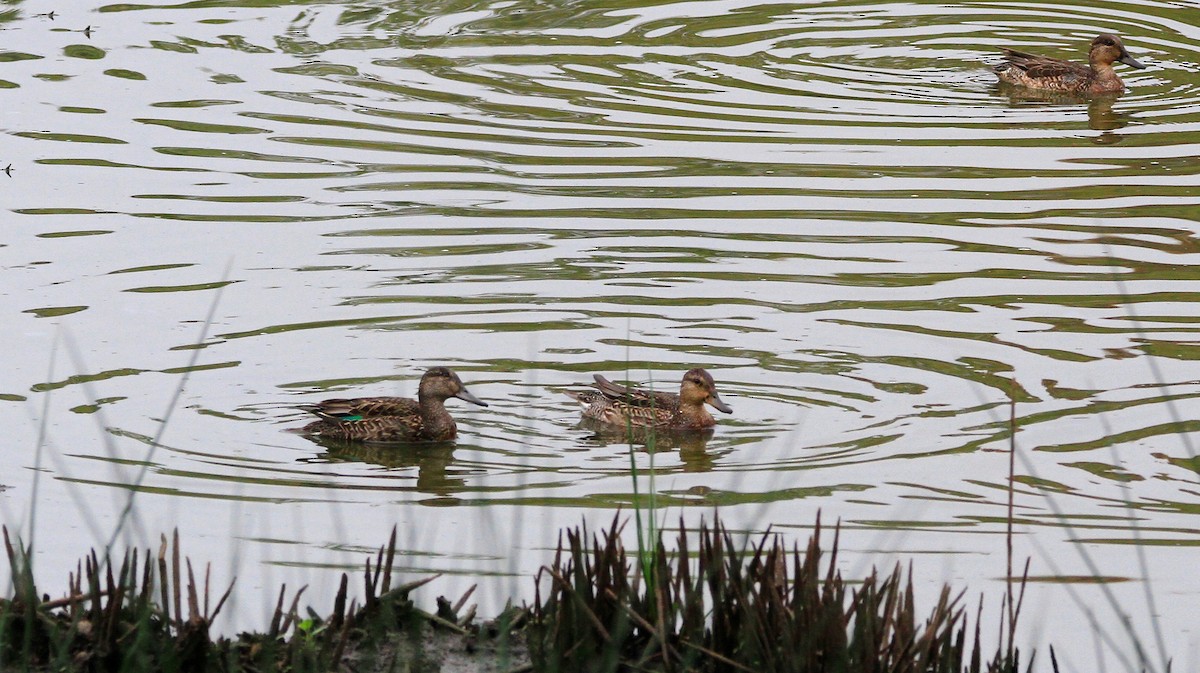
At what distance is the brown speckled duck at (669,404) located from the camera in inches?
350

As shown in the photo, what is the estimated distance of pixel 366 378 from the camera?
9641 millimetres

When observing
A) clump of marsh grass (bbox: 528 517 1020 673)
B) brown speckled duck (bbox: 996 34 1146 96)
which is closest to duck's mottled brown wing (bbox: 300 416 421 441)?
clump of marsh grass (bbox: 528 517 1020 673)

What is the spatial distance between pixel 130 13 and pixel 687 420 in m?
11.3

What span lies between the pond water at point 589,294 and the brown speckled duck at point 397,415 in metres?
0.10

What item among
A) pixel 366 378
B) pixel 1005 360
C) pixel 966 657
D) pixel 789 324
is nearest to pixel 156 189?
pixel 366 378

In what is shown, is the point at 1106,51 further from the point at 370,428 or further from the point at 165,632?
the point at 165,632

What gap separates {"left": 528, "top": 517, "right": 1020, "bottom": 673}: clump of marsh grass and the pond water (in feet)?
0.67

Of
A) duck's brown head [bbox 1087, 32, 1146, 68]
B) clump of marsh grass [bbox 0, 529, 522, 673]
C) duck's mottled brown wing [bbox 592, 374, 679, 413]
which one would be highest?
clump of marsh grass [bbox 0, 529, 522, 673]

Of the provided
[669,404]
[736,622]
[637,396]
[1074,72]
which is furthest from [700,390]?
[1074,72]

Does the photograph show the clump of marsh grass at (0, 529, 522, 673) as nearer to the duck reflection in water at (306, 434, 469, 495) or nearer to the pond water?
the pond water

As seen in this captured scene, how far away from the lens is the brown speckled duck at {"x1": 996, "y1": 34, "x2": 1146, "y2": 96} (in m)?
16.1

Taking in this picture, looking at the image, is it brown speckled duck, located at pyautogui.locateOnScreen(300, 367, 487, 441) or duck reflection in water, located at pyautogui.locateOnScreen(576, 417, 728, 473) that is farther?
brown speckled duck, located at pyautogui.locateOnScreen(300, 367, 487, 441)

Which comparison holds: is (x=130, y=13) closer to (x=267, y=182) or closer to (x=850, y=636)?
(x=267, y=182)

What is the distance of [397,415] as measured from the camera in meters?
9.04
